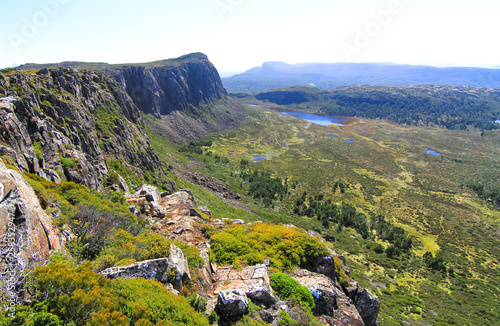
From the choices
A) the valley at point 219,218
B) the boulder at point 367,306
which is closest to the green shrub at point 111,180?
the valley at point 219,218

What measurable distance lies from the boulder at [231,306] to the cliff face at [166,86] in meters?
126

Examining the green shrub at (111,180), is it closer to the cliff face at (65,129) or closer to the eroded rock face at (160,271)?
the cliff face at (65,129)

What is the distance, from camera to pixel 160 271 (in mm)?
10766

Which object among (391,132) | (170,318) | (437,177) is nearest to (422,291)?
(170,318)

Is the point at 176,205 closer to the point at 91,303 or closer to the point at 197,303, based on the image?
the point at 197,303

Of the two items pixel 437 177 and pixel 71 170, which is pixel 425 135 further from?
pixel 71 170

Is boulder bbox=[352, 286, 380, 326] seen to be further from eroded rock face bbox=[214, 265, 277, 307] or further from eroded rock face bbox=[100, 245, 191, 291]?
eroded rock face bbox=[100, 245, 191, 291]

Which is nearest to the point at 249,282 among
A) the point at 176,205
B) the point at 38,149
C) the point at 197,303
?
the point at 197,303

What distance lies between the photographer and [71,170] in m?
24.0

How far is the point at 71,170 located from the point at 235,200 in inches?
1889

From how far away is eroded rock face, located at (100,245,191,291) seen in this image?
9.86m

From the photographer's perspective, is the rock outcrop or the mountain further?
the mountain

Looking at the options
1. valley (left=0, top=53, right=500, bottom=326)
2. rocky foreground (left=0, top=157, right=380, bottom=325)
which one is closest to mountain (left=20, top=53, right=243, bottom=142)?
valley (left=0, top=53, right=500, bottom=326)

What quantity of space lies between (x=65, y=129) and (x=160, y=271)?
1204 inches
